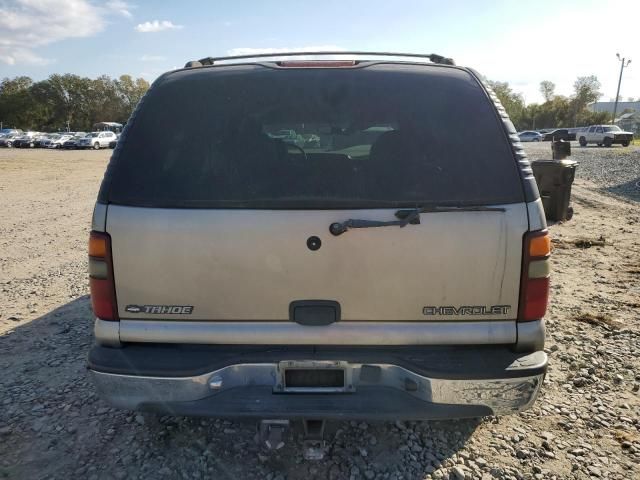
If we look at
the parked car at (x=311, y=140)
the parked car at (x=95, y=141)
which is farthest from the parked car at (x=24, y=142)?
the parked car at (x=311, y=140)

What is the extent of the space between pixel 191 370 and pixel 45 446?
1.36m

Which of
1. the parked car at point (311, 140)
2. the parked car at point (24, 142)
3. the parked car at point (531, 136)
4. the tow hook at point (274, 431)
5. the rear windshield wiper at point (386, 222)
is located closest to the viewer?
the rear windshield wiper at point (386, 222)

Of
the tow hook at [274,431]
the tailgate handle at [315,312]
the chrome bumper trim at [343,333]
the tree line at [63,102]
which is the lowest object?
the tow hook at [274,431]

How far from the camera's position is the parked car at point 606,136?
42562mm

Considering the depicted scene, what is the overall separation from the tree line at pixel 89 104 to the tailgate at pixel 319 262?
91.8 meters

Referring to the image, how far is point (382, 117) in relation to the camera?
2412 millimetres

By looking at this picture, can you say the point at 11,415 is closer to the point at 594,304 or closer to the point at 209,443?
the point at 209,443

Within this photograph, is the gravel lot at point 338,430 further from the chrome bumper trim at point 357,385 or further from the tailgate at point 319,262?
the tailgate at point 319,262

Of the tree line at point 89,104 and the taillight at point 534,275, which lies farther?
the tree line at point 89,104

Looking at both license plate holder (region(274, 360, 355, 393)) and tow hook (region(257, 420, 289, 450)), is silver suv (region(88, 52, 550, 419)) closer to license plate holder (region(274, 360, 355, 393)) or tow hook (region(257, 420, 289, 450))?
license plate holder (region(274, 360, 355, 393))

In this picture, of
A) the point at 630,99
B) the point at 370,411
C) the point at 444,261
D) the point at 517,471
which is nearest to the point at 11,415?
the point at 370,411

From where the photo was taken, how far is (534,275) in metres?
2.20

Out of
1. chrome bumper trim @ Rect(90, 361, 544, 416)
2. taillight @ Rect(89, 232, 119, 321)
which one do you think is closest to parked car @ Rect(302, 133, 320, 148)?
taillight @ Rect(89, 232, 119, 321)

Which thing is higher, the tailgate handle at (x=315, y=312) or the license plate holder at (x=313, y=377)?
the tailgate handle at (x=315, y=312)
